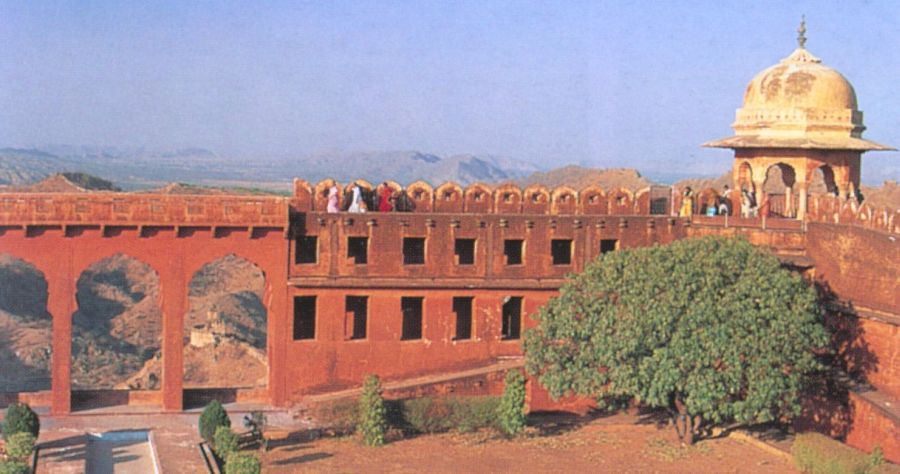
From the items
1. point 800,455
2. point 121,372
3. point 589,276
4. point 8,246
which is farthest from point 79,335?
point 800,455

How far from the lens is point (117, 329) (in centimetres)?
5925

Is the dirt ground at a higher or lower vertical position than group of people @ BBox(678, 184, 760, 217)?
lower

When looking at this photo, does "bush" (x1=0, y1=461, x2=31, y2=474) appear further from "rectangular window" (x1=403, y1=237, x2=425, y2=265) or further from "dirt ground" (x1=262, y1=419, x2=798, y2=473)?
"rectangular window" (x1=403, y1=237, x2=425, y2=265)

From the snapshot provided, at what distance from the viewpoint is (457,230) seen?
3359 centimetres

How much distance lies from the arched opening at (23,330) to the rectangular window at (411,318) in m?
14.1

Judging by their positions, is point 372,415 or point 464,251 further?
point 464,251

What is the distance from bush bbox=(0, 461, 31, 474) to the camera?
23275 millimetres

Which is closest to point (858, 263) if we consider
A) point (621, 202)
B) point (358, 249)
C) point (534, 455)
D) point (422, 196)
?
point (621, 202)

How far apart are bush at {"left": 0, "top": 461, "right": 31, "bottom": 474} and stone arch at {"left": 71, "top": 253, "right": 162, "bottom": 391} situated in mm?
17594

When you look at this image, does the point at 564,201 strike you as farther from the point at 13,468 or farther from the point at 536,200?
the point at 13,468

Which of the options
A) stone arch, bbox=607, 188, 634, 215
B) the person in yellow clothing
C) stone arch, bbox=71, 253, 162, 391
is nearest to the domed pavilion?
the person in yellow clothing

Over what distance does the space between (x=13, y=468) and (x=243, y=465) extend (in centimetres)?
389

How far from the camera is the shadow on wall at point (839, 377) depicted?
3034cm

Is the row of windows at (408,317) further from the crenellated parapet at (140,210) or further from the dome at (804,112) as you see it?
the dome at (804,112)
